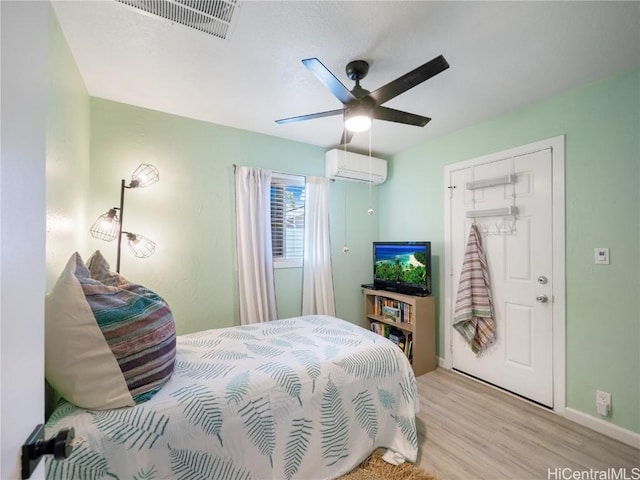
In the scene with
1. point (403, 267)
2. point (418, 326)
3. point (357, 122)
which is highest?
point (357, 122)

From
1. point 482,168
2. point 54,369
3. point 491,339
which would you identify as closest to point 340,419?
point 54,369

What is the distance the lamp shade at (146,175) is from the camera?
242 cm

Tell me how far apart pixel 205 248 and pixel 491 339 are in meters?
2.87

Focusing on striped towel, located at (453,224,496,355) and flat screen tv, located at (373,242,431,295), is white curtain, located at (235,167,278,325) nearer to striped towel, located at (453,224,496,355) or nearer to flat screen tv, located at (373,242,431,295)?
flat screen tv, located at (373,242,431,295)

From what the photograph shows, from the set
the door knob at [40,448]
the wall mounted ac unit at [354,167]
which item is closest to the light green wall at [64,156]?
the door knob at [40,448]

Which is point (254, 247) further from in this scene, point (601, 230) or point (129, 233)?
point (601, 230)

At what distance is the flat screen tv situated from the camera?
2.97 meters

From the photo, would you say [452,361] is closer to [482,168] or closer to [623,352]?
[623,352]

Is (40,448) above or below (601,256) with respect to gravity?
below

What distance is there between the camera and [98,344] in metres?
1.14

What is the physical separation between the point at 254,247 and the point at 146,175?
3.75ft

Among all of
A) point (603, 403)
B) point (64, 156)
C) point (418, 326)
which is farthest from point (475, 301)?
point (64, 156)

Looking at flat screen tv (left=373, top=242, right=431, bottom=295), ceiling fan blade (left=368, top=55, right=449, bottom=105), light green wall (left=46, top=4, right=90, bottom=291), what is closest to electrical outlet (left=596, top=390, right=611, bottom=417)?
flat screen tv (left=373, top=242, right=431, bottom=295)

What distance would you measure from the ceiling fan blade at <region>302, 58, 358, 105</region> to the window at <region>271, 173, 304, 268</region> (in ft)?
5.25
